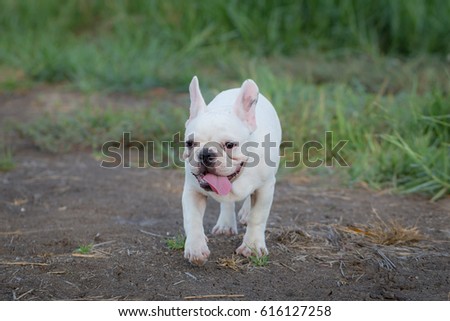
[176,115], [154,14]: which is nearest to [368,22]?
[154,14]

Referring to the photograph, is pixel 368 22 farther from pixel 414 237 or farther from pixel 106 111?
pixel 414 237

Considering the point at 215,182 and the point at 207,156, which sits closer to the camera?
the point at 207,156

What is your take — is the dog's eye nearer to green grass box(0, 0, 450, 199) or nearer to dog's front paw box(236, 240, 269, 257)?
dog's front paw box(236, 240, 269, 257)

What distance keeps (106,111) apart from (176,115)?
0.65 metres

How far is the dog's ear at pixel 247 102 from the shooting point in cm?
418

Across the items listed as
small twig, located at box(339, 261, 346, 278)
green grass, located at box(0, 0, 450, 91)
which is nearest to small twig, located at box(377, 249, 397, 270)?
small twig, located at box(339, 261, 346, 278)

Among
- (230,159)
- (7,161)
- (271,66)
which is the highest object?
(230,159)

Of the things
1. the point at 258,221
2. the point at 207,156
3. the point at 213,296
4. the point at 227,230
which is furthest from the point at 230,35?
the point at 213,296

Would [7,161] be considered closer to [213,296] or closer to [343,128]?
[343,128]

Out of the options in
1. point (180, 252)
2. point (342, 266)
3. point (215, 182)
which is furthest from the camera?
point (180, 252)

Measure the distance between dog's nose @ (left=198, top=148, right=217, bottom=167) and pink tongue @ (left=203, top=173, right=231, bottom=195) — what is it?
107 millimetres

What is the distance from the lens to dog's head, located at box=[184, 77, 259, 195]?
4039 mm

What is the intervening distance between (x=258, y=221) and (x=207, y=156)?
658mm

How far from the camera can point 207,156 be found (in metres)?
4.00
